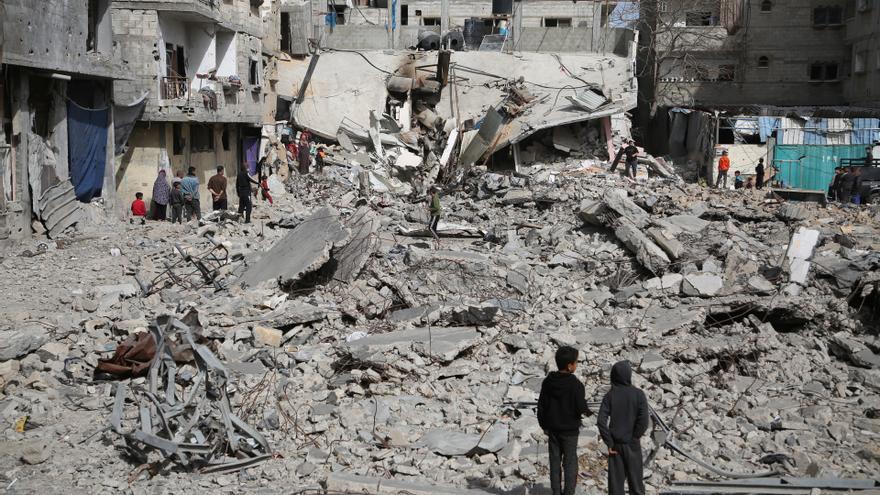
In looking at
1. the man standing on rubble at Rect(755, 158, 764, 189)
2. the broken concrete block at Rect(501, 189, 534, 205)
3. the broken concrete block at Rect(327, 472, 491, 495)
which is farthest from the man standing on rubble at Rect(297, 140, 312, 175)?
the broken concrete block at Rect(327, 472, 491, 495)

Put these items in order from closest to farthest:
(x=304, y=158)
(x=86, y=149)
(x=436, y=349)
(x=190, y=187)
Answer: (x=436, y=349) < (x=86, y=149) < (x=190, y=187) < (x=304, y=158)

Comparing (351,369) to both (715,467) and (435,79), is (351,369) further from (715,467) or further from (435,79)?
(435,79)

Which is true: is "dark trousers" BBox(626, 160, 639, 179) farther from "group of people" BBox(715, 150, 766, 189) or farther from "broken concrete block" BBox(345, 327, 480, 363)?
"broken concrete block" BBox(345, 327, 480, 363)

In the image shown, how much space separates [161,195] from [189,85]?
4.27 meters

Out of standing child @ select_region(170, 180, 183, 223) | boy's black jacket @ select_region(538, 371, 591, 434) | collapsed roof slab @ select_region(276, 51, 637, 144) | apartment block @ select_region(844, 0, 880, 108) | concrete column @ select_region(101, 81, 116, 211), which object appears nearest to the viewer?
boy's black jacket @ select_region(538, 371, 591, 434)

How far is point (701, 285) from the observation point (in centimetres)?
1190

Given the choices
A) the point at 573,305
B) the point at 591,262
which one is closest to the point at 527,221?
the point at 591,262

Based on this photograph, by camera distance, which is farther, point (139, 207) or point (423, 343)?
point (139, 207)

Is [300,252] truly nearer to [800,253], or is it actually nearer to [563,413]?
[800,253]

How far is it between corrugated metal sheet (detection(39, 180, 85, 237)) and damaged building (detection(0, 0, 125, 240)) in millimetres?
18

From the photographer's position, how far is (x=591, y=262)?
45.5ft

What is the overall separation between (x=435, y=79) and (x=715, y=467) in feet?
79.7

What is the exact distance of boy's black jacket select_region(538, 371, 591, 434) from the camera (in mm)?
5902

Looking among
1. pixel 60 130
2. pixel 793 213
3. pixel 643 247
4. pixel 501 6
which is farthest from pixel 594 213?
pixel 501 6
